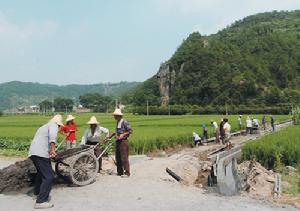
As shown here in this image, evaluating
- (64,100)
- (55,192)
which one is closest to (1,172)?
(55,192)

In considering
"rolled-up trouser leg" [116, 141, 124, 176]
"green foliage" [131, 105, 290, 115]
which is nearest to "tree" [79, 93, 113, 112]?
"green foliage" [131, 105, 290, 115]

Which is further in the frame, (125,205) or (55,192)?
(55,192)

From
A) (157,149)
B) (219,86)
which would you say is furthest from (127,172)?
(219,86)

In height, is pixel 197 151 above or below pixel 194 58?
below

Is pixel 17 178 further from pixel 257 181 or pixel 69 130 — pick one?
pixel 257 181

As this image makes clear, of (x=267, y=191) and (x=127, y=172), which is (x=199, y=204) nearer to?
(x=127, y=172)

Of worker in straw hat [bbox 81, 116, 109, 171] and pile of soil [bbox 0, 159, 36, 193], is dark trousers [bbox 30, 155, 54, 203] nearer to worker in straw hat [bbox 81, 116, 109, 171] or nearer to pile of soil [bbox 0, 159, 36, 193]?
pile of soil [bbox 0, 159, 36, 193]

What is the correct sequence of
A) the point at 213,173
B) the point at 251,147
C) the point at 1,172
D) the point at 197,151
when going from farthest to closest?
the point at 197,151
the point at 251,147
the point at 213,173
the point at 1,172

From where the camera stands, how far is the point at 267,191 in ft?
39.8

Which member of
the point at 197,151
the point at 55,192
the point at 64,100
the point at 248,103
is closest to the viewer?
the point at 55,192

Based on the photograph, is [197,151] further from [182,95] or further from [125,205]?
[182,95]

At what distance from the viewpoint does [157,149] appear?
23047 mm

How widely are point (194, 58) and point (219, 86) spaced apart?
15997 millimetres

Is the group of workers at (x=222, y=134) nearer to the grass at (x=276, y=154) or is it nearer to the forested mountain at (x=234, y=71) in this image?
the grass at (x=276, y=154)
